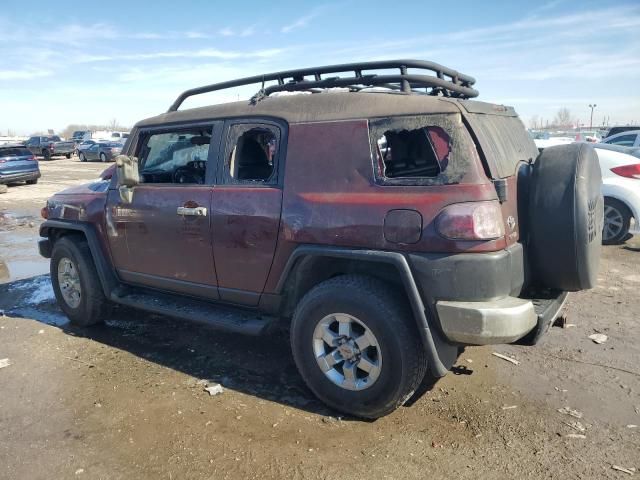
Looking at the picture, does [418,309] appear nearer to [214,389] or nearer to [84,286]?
[214,389]

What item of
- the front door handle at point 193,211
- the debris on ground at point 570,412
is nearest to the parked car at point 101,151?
the front door handle at point 193,211

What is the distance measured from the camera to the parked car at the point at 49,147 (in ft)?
118

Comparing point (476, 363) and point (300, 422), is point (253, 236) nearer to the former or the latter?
point (300, 422)

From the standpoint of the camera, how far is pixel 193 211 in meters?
3.87

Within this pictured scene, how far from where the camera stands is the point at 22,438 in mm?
3164

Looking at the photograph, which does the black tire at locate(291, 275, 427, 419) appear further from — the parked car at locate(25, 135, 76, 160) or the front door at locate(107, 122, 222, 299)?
the parked car at locate(25, 135, 76, 160)

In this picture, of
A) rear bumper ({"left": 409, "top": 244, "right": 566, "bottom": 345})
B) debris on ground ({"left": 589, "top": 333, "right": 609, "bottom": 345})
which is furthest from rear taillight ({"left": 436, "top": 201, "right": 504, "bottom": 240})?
debris on ground ({"left": 589, "top": 333, "right": 609, "bottom": 345})

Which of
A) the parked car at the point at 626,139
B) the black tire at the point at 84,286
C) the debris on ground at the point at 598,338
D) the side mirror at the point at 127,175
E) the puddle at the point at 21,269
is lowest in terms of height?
the debris on ground at the point at 598,338

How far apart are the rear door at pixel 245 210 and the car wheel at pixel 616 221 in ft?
19.1

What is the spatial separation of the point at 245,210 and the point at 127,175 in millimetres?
1271

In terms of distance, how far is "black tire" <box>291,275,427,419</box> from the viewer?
3.04 metres

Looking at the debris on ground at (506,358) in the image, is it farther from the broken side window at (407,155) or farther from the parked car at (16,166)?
the parked car at (16,166)

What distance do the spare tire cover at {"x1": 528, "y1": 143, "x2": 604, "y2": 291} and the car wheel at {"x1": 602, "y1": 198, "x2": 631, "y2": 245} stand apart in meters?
4.95

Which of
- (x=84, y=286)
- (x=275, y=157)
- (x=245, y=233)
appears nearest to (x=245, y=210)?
(x=245, y=233)
